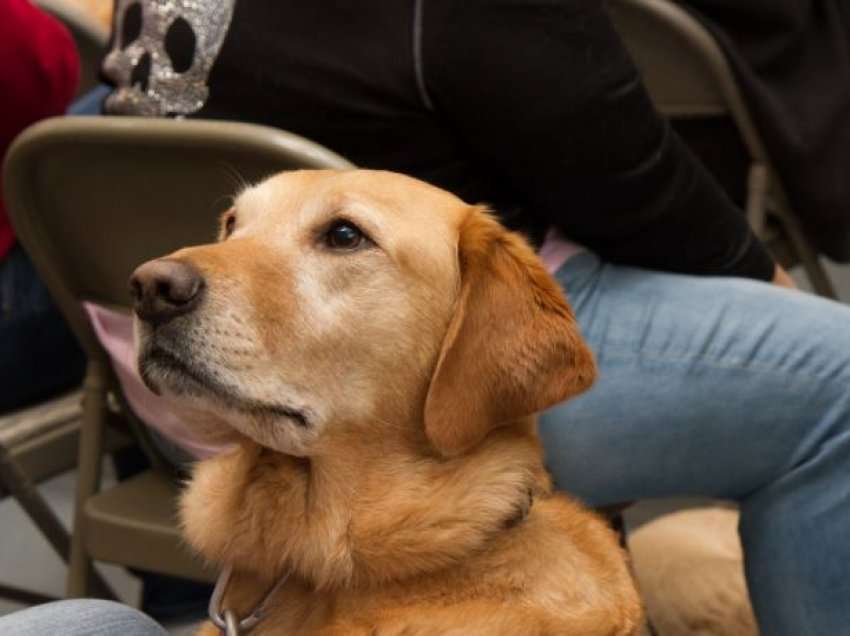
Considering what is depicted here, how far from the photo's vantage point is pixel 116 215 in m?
1.45

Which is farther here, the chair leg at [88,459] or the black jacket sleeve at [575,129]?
the chair leg at [88,459]

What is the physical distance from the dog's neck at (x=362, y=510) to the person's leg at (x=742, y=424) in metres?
0.21

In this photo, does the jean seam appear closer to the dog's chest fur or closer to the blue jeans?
the dog's chest fur

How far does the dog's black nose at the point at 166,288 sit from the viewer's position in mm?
1021

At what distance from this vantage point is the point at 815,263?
2135mm

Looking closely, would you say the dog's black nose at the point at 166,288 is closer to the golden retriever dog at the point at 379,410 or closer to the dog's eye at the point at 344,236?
the golden retriever dog at the point at 379,410

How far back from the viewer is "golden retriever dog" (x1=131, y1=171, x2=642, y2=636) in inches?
41.4

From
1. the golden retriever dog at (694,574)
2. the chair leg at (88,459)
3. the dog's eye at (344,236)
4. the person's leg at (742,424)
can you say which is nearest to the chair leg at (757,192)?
the golden retriever dog at (694,574)

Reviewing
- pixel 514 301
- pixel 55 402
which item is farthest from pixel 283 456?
pixel 55 402

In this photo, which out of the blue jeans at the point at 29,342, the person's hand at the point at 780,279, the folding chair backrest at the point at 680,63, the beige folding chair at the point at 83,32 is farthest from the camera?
the beige folding chair at the point at 83,32

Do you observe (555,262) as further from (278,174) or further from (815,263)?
(815,263)

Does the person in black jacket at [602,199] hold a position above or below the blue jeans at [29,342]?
above

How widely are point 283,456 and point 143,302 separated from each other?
23 cm

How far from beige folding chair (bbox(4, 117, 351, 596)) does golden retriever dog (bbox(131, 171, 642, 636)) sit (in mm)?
129
